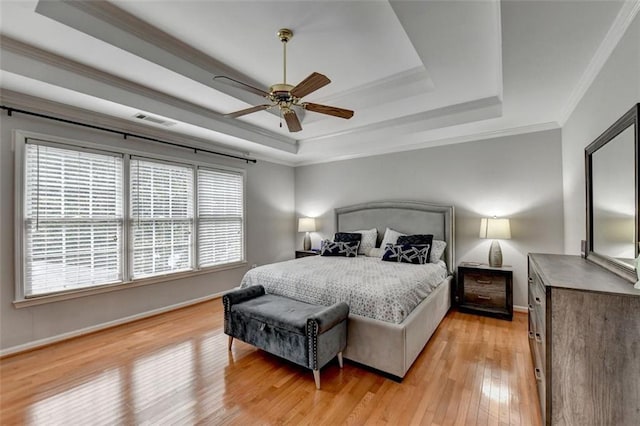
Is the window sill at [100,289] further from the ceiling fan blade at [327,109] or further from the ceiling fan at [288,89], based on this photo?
the ceiling fan blade at [327,109]

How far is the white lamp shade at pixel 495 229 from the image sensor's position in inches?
142

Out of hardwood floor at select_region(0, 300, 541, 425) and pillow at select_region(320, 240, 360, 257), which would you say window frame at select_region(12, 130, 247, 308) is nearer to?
hardwood floor at select_region(0, 300, 541, 425)

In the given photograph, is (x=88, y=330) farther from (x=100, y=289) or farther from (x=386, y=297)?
(x=386, y=297)

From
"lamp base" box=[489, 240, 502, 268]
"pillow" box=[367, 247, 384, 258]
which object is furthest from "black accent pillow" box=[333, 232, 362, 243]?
"lamp base" box=[489, 240, 502, 268]

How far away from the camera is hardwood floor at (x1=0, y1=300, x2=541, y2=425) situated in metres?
1.90

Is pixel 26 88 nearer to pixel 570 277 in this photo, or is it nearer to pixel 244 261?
pixel 244 261

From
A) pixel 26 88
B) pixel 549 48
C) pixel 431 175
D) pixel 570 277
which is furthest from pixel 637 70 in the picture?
pixel 26 88

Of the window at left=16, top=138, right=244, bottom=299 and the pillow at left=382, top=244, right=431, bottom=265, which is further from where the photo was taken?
the pillow at left=382, top=244, right=431, bottom=265

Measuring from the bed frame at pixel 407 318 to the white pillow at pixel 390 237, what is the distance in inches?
6.2


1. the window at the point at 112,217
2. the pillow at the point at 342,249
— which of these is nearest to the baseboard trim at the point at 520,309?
the pillow at the point at 342,249

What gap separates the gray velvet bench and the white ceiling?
89.5 inches

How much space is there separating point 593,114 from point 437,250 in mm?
2236

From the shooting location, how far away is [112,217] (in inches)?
135

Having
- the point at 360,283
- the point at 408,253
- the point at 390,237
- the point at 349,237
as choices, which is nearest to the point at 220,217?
the point at 349,237
